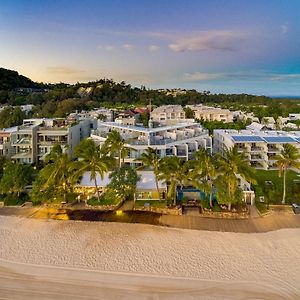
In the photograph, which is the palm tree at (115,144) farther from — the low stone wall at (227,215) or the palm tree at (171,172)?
the low stone wall at (227,215)

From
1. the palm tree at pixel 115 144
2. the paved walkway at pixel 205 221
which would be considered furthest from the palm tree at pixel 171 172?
the palm tree at pixel 115 144

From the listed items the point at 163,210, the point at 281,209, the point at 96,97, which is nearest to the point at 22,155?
the point at 163,210

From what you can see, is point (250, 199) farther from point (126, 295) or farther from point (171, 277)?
point (126, 295)

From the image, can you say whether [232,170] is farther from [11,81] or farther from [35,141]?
[11,81]

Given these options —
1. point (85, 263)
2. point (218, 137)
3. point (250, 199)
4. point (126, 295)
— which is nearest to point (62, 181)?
point (85, 263)

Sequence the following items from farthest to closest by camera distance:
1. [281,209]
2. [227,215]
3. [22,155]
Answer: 1. [22,155]
2. [281,209]
3. [227,215]

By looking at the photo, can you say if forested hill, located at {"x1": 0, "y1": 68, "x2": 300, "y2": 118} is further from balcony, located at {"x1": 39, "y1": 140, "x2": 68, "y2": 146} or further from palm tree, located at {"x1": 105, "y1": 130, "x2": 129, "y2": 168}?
palm tree, located at {"x1": 105, "y1": 130, "x2": 129, "y2": 168}

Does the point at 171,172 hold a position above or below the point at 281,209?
above
